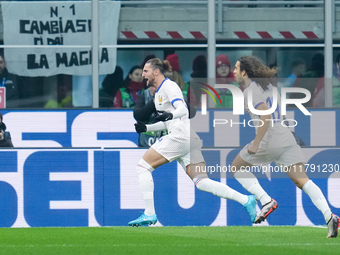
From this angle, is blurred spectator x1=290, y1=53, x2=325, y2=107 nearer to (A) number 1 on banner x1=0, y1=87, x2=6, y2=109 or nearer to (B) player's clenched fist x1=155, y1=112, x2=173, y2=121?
(A) number 1 on banner x1=0, y1=87, x2=6, y2=109

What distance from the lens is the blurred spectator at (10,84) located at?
13969 millimetres

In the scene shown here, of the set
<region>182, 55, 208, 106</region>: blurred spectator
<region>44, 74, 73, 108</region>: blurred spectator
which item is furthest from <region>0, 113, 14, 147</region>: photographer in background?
<region>182, 55, 208, 106</region>: blurred spectator

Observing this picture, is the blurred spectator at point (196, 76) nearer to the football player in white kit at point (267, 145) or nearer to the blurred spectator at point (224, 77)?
the blurred spectator at point (224, 77)

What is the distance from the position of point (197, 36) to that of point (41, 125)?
2.52m

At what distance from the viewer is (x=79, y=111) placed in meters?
14.0

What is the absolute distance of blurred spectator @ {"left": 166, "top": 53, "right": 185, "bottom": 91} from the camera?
13.9 meters

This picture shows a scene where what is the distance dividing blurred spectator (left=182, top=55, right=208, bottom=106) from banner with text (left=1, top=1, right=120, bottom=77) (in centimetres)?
111

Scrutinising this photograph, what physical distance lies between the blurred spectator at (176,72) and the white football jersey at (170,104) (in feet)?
10.7

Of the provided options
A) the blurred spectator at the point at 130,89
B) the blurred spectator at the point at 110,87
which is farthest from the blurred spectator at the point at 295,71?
the blurred spectator at the point at 110,87

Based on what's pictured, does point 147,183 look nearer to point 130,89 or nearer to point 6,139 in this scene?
point 130,89

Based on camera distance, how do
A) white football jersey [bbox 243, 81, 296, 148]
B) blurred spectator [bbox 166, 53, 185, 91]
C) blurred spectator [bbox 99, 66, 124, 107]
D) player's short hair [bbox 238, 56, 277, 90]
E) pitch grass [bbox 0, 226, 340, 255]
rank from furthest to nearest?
A: 1. blurred spectator [bbox 99, 66, 124, 107]
2. blurred spectator [bbox 166, 53, 185, 91]
3. player's short hair [bbox 238, 56, 277, 90]
4. white football jersey [bbox 243, 81, 296, 148]
5. pitch grass [bbox 0, 226, 340, 255]

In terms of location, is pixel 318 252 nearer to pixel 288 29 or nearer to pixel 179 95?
pixel 179 95

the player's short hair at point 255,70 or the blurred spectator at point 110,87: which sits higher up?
the player's short hair at point 255,70

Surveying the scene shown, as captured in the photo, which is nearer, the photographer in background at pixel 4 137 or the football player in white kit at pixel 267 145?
the football player in white kit at pixel 267 145
